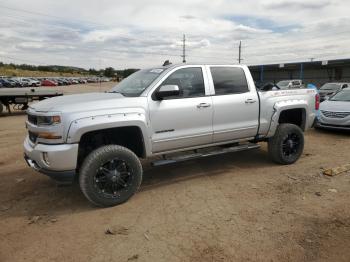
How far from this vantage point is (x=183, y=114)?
5.25 m

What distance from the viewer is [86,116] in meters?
4.42

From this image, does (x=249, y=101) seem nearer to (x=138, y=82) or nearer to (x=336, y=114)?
(x=138, y=82)

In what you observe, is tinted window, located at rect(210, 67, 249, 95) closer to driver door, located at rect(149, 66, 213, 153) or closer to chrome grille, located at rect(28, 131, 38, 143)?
driver door, located at rect(149, 66, 213, 153)

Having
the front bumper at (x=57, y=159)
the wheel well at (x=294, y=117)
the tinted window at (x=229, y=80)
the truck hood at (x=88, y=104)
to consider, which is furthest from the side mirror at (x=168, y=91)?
the wheel well at (x=294, y=117)

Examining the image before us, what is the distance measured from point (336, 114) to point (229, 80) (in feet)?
18.8

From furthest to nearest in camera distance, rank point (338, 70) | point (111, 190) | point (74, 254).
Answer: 1. point (338, 70)
2. point (111, 190)
3. point (74, 254)

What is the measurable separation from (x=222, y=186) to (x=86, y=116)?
2406 mm

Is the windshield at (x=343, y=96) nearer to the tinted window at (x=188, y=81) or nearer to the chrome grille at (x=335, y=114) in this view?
the chrome grille at (x=335, y=114)

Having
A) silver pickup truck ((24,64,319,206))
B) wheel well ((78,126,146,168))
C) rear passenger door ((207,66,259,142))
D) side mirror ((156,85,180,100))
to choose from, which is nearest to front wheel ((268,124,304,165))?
silver pickup truck ((24,64,319,206))

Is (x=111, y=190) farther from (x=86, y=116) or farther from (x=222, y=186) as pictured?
(x=222, y=186)

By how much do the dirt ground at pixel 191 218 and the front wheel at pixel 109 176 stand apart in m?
0.17

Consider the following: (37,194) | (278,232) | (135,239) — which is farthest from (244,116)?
(37,194)

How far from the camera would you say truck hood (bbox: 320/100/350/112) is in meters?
10.1

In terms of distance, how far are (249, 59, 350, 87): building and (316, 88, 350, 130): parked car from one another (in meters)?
28.5
